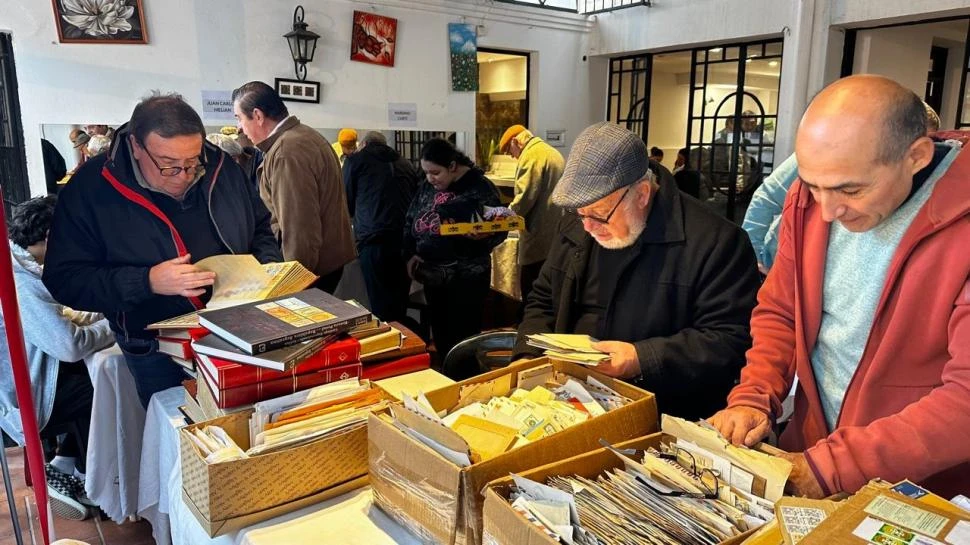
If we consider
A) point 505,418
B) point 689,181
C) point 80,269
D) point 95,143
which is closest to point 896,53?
point 689,181

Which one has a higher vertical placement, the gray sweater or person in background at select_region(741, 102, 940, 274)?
person in background at select_region(741, 102, 940, 274)

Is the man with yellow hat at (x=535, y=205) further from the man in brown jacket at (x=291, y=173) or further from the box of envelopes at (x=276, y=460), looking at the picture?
the box of envelopes at (x=276, y=460)

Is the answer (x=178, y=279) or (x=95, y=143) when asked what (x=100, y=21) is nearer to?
(x=95, y=143)

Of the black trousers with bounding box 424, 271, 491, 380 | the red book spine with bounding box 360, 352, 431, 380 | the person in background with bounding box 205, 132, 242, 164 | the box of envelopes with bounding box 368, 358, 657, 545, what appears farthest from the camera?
the person in background with bounding box 205, 132, 242, 164

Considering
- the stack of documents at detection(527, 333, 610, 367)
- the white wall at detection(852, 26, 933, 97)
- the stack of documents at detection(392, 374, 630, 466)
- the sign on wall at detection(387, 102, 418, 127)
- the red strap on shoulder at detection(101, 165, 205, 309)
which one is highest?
the white wall at detection(852, 26, 933, 97)

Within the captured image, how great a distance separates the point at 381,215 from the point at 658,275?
2.77 m

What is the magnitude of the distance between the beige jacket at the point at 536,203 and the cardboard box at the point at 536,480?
3.60 metres

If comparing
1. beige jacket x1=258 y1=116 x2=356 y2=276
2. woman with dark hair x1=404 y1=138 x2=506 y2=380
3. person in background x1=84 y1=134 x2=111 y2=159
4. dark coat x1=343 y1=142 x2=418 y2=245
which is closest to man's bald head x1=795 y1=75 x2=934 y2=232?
beige jacket x1=258 y1=116 x2=356 y2=276

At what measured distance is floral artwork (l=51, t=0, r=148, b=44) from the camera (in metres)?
4.36

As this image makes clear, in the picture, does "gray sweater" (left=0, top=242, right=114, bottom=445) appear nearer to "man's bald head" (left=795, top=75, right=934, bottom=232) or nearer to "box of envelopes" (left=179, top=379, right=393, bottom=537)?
"box of envelopes" (left=179, top=379, right=393, bottom=537)

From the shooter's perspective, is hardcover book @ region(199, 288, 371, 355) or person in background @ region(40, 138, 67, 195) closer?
hardcover book @ region(199, 288, 371, 355)

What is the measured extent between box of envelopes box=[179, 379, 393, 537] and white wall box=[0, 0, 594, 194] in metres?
4.04

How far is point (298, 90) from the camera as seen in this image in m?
5.38

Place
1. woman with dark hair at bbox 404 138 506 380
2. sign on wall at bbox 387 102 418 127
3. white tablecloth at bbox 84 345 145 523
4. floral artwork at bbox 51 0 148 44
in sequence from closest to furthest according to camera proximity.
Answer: white tablecloth at bbox 84 345 145 523 → woman with dark hair at bbox 404 138 506 380 → floral artwork at bbox 51 0 148 44 → sign on wall at bbox 387 102 418 127
